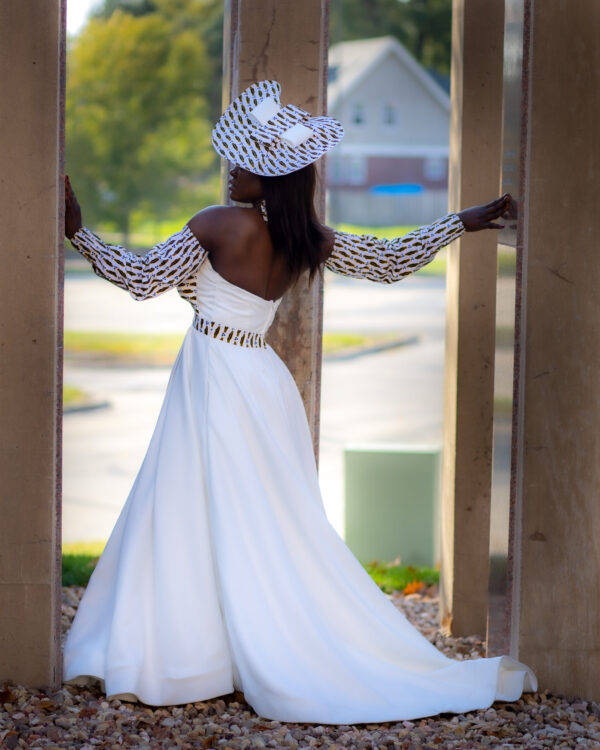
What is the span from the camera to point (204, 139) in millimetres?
29750

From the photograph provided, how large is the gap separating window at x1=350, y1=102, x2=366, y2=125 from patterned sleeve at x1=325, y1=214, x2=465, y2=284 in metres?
36.2

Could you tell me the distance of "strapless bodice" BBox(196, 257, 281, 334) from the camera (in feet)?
11.6

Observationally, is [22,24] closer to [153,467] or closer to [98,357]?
[153,467]

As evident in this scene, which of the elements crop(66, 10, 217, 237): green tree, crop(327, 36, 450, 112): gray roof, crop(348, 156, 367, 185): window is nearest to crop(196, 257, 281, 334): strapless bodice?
crop(66, 10, 217, 237): green tree

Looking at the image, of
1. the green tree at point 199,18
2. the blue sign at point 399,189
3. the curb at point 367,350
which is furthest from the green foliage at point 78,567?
the blue sign at point 399,189

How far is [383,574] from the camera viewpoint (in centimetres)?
575

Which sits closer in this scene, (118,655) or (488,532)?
(118,655)

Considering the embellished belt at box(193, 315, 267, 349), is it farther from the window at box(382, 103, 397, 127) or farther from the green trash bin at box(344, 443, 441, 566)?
the window at box(382, 103, 397, 127)

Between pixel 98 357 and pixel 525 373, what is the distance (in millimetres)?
15901

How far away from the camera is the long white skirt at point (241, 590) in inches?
137

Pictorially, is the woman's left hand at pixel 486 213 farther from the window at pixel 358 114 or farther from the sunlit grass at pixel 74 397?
the window at pixel 358 114

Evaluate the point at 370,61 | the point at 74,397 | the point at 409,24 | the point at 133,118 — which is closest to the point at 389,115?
→ the point at 370,61

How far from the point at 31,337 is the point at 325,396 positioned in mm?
12286

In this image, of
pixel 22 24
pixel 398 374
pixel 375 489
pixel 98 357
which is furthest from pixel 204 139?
pixel 22 24
